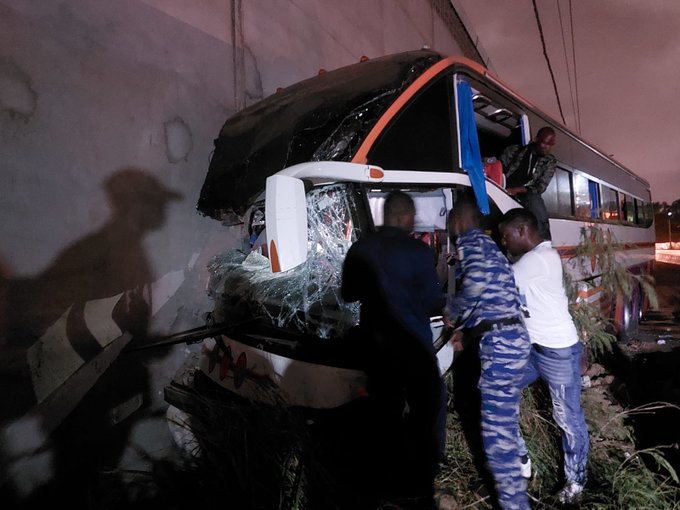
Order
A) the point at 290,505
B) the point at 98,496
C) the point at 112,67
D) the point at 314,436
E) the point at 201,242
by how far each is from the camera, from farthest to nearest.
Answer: the point at 201,242 < the point at 112,67 < the point at 98,496 < the point at 314,436 < the point at 290,505

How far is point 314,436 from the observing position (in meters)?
2.40

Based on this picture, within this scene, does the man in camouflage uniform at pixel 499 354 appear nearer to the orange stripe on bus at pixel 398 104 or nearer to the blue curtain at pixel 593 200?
the orange stripe on bus at pixel 398 104

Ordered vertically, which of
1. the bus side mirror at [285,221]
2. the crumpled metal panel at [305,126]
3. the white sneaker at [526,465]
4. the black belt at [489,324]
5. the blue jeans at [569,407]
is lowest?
the white sneaker at [526,465]

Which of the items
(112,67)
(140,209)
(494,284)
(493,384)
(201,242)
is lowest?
(493,384)

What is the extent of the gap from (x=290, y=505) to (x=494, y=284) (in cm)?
177

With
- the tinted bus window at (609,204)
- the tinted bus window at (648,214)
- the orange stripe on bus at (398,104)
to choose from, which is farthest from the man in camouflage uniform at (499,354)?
the tinted bus window at (648,214)

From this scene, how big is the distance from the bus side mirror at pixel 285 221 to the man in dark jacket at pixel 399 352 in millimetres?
404

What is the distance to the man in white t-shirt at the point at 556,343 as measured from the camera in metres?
2.64

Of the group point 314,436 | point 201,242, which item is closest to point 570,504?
point 314,436

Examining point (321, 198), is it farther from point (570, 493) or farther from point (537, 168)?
point (537, 168)

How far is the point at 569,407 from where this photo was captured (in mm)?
2648

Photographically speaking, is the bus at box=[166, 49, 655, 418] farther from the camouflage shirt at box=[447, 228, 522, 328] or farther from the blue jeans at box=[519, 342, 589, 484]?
the blue jeans at box=[519, 342, 589, 484]

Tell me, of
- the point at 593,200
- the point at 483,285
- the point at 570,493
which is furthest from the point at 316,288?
the point at 593,200

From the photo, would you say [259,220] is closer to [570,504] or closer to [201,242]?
[201,242]
